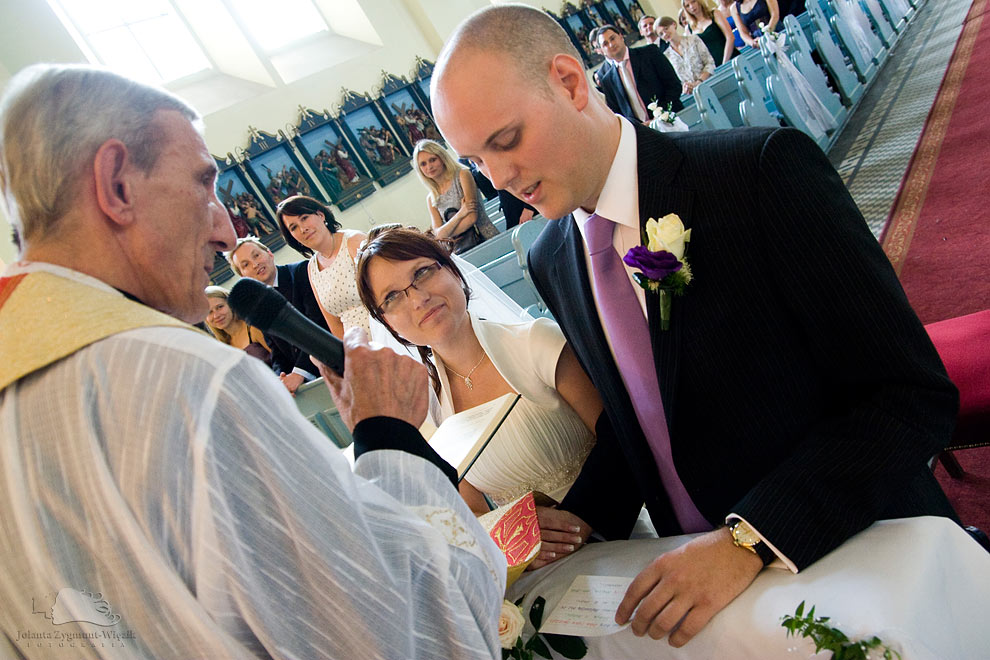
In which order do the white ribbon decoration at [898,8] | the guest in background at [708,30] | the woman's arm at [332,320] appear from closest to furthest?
the woman's arm at [332,320] < the guest in background at [708,30] < the white ribbon decoration at [898,8]

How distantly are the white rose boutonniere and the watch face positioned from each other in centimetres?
47

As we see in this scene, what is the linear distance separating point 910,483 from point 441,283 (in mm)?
1544

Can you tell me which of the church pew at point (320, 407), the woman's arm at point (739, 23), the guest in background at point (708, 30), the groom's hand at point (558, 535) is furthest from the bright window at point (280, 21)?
the groom's hand at point (558, 535)

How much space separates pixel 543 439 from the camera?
233 centimetres

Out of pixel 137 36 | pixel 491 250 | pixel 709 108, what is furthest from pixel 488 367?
pixel 137 36

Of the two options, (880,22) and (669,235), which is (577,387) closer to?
(669,235)

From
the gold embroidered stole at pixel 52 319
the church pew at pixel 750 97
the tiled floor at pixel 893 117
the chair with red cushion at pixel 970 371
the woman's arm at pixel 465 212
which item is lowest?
the tiled floor at pixel 893 117

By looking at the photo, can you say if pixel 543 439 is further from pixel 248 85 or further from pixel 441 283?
pixel 248 85

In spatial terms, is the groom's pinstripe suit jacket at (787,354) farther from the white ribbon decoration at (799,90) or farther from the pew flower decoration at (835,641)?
the white ribbon decoration at (799,90)

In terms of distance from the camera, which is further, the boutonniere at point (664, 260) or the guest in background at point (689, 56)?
the guest in background at point (689, 56)

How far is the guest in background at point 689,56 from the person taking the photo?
28.9 feet

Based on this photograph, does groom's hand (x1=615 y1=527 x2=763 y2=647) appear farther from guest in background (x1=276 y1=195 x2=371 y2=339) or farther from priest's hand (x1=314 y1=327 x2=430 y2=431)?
guest in background (x1=276 y1=195 x2=371 y2=339)

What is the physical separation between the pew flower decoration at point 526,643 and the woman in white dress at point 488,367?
923 millimetres

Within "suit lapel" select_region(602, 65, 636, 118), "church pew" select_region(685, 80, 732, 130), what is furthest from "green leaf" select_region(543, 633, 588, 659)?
"suit lapel" select_region(602, 65, 636, 118)
